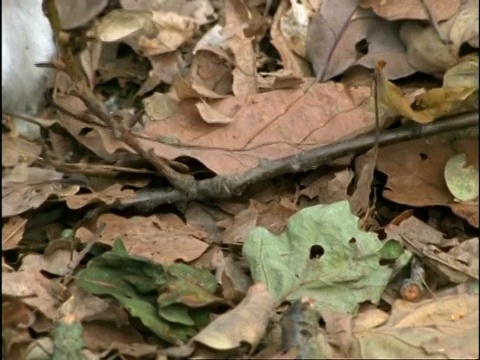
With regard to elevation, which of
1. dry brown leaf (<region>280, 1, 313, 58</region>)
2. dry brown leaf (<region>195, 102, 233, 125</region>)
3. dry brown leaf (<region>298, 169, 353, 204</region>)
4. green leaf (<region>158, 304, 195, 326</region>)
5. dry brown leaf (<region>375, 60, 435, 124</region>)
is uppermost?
dry brown leaf (<region>375, 60, 435, 124</region>)

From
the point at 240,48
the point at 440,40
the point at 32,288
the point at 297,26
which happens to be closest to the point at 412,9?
the point at 440,40

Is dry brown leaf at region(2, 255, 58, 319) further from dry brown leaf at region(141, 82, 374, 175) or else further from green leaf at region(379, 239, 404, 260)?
green leaf at region(379, 239, 404, 260)

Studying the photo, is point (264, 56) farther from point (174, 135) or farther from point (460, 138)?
point (460, 138)

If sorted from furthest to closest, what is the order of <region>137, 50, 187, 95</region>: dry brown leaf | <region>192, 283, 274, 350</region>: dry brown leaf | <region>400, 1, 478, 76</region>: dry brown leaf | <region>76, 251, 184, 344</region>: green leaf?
<region>137, 50, 187, 95</region>: dry brown leaf, <region>400, 1, 478, 76</region>: dry brown leaf, <region>76, 251, 184, 344</region>: green leaf, <region>192, 283, 274, 350</region>: dry brown leaf

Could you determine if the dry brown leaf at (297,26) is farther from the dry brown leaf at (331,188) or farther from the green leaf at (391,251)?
the green leaf at (391,251)

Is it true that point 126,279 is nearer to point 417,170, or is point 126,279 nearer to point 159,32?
point 417,170

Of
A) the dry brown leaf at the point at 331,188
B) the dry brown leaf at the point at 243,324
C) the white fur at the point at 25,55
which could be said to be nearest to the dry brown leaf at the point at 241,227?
the dry brown leaf at the point at 331,188

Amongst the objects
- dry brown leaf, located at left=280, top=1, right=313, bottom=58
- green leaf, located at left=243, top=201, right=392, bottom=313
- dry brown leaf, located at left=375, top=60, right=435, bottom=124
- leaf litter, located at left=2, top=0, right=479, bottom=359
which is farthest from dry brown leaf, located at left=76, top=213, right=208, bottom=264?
dry brown leaf, located at left=280, top=1, right=313, bottom=58
